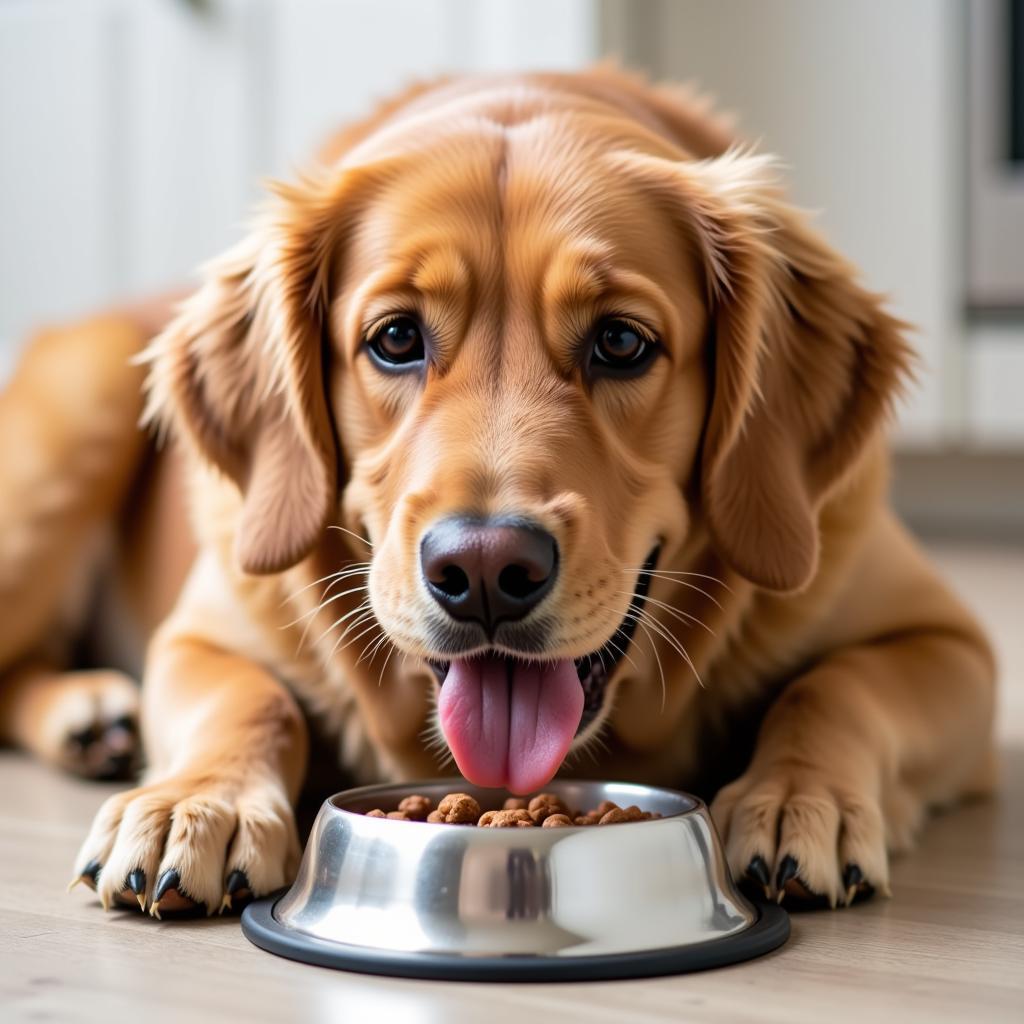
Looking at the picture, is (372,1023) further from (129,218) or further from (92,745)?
(129,218)

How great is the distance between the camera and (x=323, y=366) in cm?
211

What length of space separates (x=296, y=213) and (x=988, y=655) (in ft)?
3.94

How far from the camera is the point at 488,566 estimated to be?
1.60 metres

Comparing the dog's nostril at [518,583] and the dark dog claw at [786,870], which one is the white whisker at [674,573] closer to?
the dog's nostril at [518,583]

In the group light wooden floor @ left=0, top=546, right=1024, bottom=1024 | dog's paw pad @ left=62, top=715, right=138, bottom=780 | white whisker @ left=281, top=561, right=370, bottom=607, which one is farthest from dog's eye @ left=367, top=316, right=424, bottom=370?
dog's paw pad @ left=62, top=715, right=138, bottom=780

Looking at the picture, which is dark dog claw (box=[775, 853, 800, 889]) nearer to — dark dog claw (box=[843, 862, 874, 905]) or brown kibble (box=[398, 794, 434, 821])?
dark dog claw (box=[843, 862, 874, 905])

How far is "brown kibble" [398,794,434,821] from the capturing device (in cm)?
171

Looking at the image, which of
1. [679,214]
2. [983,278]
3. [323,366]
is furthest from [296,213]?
[983,278]

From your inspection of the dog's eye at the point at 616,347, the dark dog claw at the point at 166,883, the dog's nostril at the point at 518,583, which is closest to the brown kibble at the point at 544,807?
the dog's nostril at the point at 518,583

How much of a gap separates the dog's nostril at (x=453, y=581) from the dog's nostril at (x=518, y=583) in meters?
0.04

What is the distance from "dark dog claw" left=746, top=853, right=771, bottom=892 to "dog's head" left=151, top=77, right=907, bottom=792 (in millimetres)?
241

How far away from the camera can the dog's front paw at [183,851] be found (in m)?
1.67

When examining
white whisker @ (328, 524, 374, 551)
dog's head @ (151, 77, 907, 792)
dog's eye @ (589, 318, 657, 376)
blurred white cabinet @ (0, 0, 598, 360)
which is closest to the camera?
dog's head @ (151, 77, 907, 792)

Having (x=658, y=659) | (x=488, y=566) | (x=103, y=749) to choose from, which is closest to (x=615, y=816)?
(x=488, y=566)
